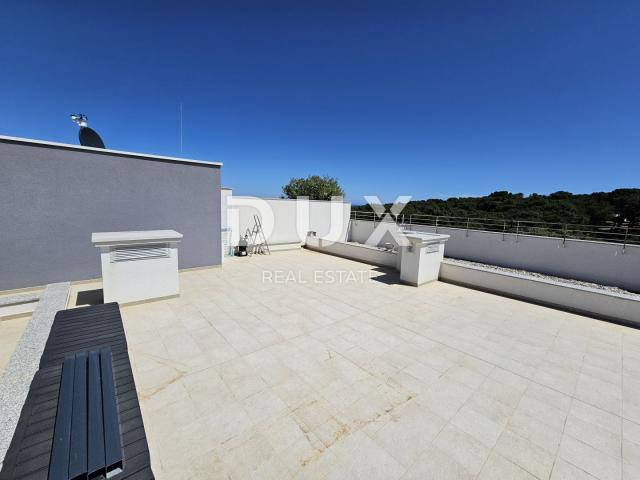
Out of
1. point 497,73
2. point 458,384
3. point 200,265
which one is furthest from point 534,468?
point 497,73

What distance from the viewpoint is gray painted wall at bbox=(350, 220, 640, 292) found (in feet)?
28.3

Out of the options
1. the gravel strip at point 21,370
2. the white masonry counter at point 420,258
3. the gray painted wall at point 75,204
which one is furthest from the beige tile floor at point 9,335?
the white masonry counter at point 420,258

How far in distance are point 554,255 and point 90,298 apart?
14711 mm

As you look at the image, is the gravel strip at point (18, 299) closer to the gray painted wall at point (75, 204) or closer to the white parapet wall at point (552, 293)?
the gray painted wall at point (75, 204)

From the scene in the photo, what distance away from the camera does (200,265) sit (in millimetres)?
7602

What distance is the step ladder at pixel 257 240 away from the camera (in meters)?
10.4

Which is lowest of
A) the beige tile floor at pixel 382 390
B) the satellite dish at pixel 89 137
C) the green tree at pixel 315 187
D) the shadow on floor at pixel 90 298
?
the beige tile floor at pixel 382 390

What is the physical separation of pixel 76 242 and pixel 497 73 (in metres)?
13.3

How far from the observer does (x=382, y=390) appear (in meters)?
2.78

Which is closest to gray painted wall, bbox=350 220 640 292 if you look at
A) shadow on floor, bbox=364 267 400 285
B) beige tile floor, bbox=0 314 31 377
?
shadow on floor, bbox=364 267 400 285

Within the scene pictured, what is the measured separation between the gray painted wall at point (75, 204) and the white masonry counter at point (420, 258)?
604cm

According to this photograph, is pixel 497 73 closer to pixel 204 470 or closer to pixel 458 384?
pixel 458 384

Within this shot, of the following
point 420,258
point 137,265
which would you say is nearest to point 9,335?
point 137,265

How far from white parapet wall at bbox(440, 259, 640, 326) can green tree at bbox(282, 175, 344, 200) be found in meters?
20.7
